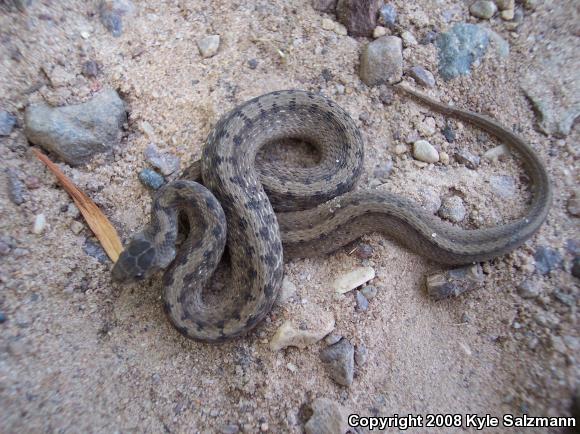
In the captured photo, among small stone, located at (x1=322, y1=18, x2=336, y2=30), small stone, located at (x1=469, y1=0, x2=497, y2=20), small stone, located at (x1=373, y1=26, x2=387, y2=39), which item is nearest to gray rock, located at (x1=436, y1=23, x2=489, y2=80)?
small stone, located at (x1=469, y1=0, x2=497, y2=20)

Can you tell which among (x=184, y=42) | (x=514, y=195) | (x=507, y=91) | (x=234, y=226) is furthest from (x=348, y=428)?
(x=184, y=42)

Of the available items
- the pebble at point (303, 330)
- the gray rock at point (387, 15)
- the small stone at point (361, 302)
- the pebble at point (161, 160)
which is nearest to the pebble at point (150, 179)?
the pebble at point (161, 160)

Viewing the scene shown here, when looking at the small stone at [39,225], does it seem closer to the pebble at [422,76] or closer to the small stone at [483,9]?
the pebble at [422,76]

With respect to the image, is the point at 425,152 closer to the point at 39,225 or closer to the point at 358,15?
the point at 358,15

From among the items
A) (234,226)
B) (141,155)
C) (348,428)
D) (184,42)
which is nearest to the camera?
(348,428)

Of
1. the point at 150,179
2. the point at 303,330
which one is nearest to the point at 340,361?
the point at 303,330

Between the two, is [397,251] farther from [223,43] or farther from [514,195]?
[223,43]
